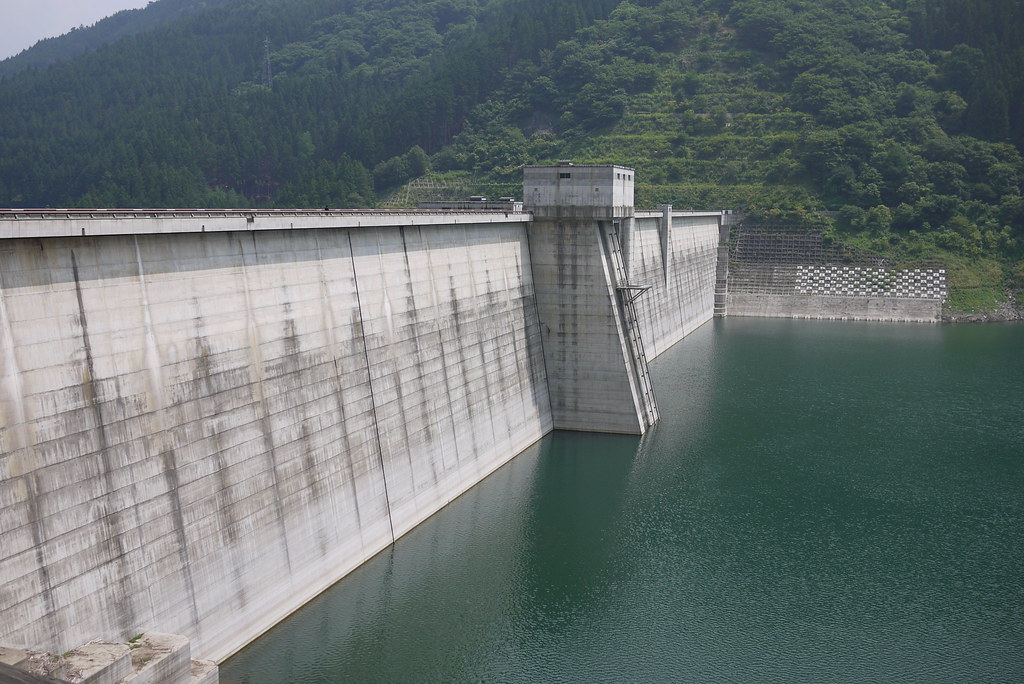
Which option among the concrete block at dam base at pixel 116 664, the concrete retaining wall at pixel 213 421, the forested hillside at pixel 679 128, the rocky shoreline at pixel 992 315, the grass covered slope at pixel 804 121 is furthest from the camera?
the forested hillside at pixel 679 128

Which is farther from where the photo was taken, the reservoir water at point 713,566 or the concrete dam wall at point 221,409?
the reservoir water at point 713,566

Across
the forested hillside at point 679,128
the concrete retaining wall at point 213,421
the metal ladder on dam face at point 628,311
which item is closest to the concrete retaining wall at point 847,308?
the forested hillside at point 679,128

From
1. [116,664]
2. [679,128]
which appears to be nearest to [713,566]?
[116,664]

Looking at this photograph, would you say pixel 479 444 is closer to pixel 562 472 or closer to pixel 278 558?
pixel 562 472

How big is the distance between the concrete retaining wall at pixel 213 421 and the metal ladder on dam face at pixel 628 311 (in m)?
9.21

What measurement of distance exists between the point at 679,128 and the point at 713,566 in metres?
78.2

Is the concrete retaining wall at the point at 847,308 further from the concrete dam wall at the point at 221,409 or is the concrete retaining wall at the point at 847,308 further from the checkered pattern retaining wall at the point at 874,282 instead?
the concrete dam wall at the point at 221,409

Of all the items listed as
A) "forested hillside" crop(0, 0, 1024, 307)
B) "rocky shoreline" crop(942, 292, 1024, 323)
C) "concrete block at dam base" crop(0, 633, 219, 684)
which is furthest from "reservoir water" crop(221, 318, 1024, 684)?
"forested hillside" crop(0, 0, 1024, 307)

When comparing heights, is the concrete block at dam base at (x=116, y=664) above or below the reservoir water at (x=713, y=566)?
above

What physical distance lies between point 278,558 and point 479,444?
1073 centimetres

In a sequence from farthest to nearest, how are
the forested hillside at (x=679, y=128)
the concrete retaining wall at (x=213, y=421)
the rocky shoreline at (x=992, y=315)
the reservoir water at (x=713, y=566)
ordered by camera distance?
the forested hillside at (x=679, y=128) < the rocky shoreline at (x=992, y=315) < the reservoir water at (x=713, y=566) < the concrete retaining wall at (x=213, y=421)

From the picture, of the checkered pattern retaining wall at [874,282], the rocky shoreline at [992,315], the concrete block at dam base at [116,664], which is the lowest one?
the rocky shoreline at [992,315]

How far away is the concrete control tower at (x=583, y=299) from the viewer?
113 ft

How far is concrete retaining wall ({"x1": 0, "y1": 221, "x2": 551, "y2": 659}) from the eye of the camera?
14125 millimetres
